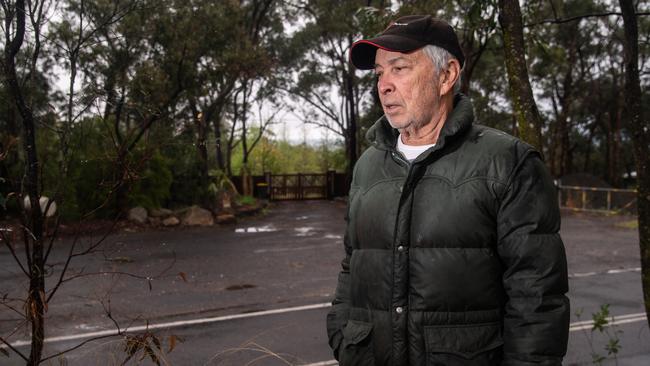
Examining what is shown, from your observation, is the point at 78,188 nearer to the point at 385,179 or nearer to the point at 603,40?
→ the point at 385,179

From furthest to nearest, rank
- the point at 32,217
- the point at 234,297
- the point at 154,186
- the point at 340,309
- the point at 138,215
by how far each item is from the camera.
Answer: the point at 154,186 → the point at 138,215 → the point at 234,297 → the point at 32,217 → the point at 340,309

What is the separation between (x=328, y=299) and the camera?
7.94 metres

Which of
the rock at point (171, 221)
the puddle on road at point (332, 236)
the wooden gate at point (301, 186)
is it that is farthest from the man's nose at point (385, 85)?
the wooden gate at point (301, 186)

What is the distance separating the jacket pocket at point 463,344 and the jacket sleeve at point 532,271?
0.05 metres

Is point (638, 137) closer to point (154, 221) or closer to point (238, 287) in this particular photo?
point (238, 287)

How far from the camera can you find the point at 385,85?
238cm

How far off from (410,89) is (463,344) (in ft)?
3.46

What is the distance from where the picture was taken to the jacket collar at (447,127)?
2.20 metres

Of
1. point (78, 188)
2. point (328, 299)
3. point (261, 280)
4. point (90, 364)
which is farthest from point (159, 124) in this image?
point (90, 364)

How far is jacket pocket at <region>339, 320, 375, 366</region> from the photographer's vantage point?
2.23m

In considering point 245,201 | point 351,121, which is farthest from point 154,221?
point 351,121

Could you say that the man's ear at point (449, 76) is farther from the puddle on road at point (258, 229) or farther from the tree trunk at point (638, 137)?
the puddle on road at point (258, 229)

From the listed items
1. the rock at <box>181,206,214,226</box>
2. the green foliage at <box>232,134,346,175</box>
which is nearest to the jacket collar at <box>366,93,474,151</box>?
the rock at <box>181,206,214,226</box>

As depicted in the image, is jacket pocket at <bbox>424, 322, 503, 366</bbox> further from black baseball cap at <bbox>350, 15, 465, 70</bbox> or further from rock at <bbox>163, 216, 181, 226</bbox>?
rock at <bbox>163, 216, 181, 226</bbox>
